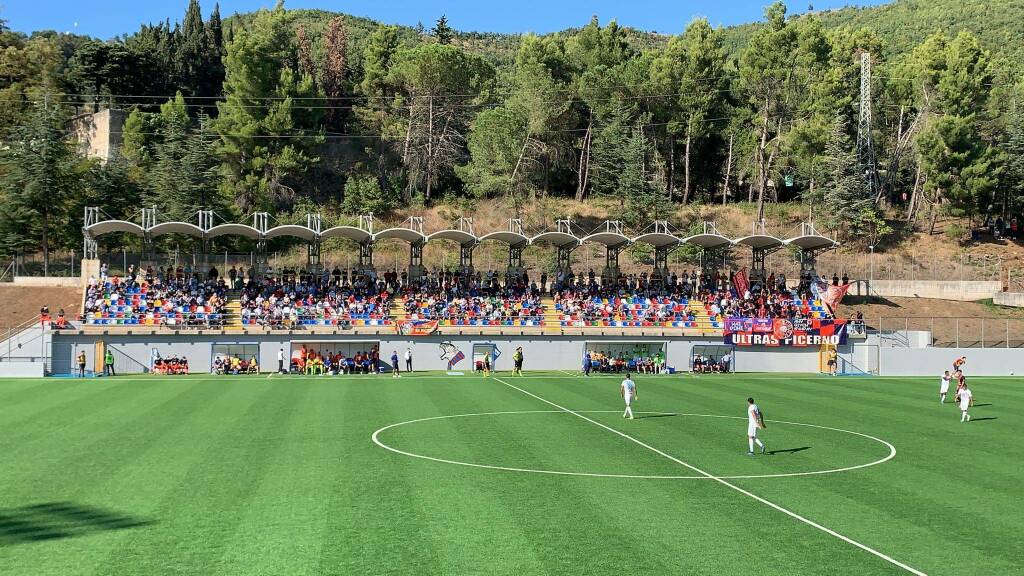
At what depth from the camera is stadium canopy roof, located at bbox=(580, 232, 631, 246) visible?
6316 centimetres

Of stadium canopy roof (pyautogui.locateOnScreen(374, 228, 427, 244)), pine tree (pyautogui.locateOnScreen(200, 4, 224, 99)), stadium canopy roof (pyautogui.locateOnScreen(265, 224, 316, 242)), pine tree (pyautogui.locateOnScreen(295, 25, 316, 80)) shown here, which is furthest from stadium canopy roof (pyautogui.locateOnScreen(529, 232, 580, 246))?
pine tree (pyautogui.locateOnScreen(200, 4, 224, 99))

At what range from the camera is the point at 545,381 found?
151 ft

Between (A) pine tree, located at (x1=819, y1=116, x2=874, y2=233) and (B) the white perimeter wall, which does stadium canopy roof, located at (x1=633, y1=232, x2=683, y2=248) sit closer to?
(B) the white perimeter wall

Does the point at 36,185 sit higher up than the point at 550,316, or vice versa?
the point at 36,185

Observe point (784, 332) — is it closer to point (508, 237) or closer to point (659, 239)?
point (659, 239)

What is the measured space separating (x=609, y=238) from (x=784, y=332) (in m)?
14.1

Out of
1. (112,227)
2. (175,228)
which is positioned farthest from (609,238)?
(112,227)

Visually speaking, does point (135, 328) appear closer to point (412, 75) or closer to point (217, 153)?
point (217, 153)

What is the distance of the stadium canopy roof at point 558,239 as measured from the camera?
62.6 metres

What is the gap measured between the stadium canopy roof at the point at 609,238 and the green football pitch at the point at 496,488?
28658 millimetres

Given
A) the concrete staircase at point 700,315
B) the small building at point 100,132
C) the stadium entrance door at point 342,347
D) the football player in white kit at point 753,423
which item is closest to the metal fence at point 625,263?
the stadium entrance door at point 342,347

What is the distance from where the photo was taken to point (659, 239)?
213 ft

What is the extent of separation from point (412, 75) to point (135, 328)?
53.0m

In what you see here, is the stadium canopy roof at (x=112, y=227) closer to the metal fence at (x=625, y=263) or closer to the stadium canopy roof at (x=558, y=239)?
the metal fence at (x=625, y=263)
